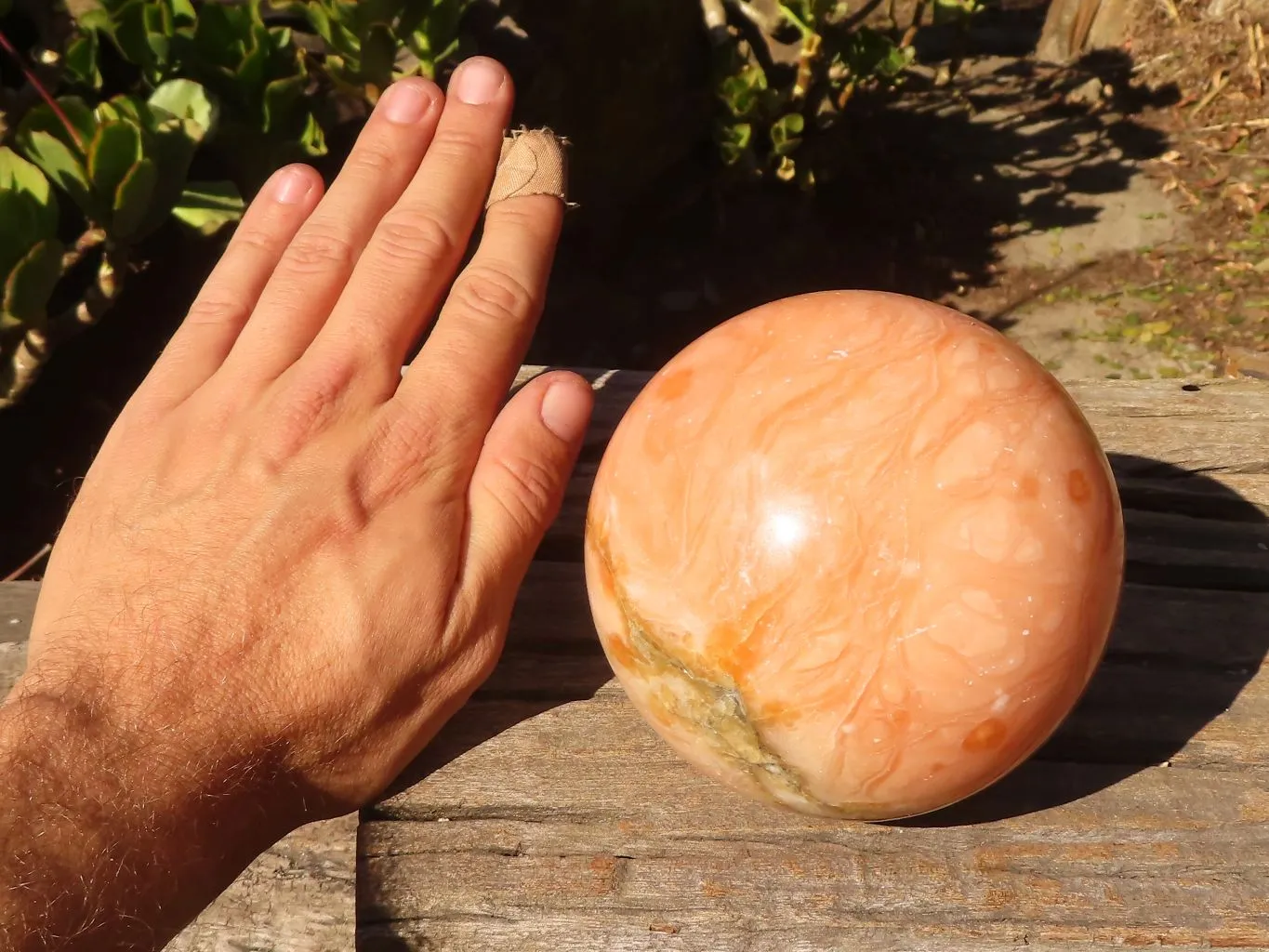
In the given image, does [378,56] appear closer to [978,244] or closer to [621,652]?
[621,652]

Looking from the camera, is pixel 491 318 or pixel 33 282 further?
pixel 33 282

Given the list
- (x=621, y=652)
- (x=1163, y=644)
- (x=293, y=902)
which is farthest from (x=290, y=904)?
(x=1163, y=644)

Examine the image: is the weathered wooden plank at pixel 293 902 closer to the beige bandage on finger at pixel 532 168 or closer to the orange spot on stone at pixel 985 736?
the orange spot on stone at pixel 985 736

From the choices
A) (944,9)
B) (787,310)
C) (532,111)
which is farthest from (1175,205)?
(787,310)

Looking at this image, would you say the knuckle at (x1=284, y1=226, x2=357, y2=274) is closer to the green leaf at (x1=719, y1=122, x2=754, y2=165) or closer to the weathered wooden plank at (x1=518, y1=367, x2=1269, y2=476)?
the weathered wooden plank at (x1=518, y1=367, x2=1269, y2=476)

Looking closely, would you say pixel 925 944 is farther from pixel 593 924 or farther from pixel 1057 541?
pixel 1057 541

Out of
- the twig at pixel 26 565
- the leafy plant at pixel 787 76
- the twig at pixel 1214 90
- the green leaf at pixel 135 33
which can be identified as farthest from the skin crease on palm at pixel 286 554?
the twig at pixel 1214 90
